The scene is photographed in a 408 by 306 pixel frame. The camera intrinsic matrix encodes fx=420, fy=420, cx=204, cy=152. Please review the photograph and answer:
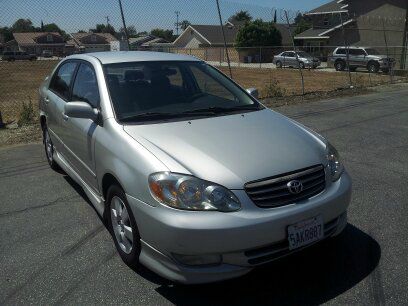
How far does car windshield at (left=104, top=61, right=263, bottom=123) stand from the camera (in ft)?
11.8

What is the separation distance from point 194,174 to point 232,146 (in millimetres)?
458

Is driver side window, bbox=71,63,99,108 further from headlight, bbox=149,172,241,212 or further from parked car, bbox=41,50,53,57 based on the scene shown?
parked car, bbox=41,50,53,57

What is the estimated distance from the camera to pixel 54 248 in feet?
11.6

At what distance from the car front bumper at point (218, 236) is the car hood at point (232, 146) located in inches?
8.8

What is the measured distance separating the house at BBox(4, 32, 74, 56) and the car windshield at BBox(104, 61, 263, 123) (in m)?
21.6

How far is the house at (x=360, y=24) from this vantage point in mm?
30739

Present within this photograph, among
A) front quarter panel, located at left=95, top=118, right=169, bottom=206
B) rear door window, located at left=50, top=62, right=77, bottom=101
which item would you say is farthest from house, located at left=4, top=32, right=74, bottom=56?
front quarter panel, located at left=95, top=118, right=169, bottom=206

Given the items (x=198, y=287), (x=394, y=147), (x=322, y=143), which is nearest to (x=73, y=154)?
(x=198, y=287)

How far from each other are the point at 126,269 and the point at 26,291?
70 centimetres

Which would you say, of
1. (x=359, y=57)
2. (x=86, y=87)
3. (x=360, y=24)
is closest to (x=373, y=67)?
(x=359, y=57)

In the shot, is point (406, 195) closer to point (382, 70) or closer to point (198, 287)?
point (198, 287)

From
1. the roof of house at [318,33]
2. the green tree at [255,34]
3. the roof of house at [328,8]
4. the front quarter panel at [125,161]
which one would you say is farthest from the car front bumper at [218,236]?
the green tree at [255,34]

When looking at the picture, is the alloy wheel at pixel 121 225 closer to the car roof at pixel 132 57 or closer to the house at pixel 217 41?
the car roof at pixel 132 57

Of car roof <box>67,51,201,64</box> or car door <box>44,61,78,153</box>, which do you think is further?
car door <box>44,61,78,153</box>
